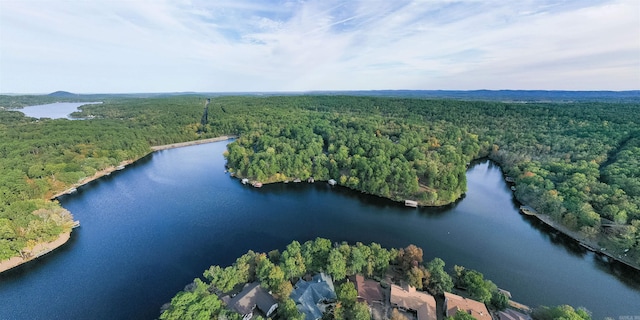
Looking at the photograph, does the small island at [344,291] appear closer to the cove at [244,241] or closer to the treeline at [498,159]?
the cove at [244,241]

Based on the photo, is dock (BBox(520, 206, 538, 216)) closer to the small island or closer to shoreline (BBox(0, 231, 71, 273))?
the small island

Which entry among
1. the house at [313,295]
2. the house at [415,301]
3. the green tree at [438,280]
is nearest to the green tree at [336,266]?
the house at [313,295]

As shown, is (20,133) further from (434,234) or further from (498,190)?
(498,190)

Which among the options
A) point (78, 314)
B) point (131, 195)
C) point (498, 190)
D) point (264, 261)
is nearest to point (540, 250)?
point (498, 190)

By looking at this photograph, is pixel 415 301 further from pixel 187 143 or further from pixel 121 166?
pixel 187 143

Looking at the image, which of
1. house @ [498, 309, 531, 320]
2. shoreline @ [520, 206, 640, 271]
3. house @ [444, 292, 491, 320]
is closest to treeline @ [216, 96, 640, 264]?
shoreline @ [520, 206, 640, 271]

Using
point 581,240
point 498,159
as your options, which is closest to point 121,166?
point 581,240
